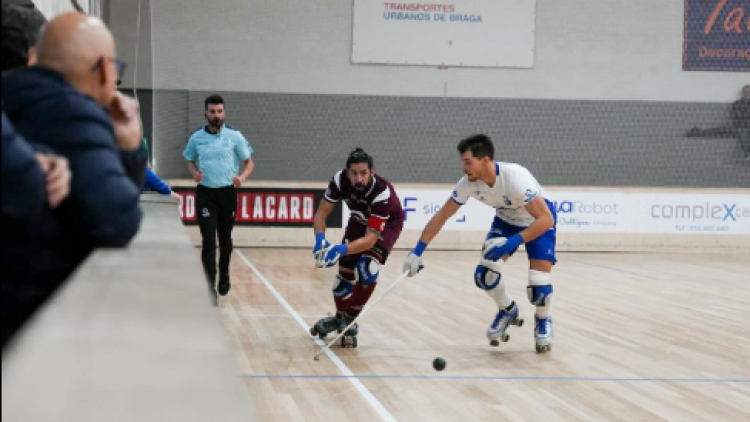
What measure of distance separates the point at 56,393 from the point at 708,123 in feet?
56.8

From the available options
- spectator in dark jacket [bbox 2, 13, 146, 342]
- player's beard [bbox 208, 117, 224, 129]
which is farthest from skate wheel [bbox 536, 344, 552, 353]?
spectator in dark jacket [bbox 2, 13, 146, 342]

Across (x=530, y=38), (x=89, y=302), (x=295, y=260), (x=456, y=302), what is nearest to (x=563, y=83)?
(x=530, y=38)

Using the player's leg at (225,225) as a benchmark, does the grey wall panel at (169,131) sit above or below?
above

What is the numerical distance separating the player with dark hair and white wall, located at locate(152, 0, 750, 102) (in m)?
10.2

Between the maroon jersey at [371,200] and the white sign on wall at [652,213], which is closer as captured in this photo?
the maroon jersey at [371,200]

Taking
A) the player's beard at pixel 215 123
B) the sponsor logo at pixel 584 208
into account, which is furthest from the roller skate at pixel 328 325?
the sponsor logo at pixel 584 208

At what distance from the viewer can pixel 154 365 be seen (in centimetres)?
95

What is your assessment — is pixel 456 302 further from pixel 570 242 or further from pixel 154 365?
pixel 154 365

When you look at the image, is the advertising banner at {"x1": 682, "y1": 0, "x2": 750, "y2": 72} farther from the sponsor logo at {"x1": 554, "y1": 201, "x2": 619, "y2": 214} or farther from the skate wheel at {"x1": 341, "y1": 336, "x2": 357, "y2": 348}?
the skate wheel at {"x1": 341, "y1": 336, "x2": 357, "y2": 348}

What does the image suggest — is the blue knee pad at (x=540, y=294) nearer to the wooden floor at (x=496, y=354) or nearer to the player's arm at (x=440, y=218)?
the wooden floor at (x=496, y=354)

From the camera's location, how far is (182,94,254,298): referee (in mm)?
8719

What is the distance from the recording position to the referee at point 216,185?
8.72 m

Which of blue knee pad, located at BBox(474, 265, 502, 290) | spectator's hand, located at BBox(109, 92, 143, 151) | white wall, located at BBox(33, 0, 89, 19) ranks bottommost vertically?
blue knee pad, located at BBox(474, 265, 502, 290)

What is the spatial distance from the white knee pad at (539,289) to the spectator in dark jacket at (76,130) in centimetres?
515
